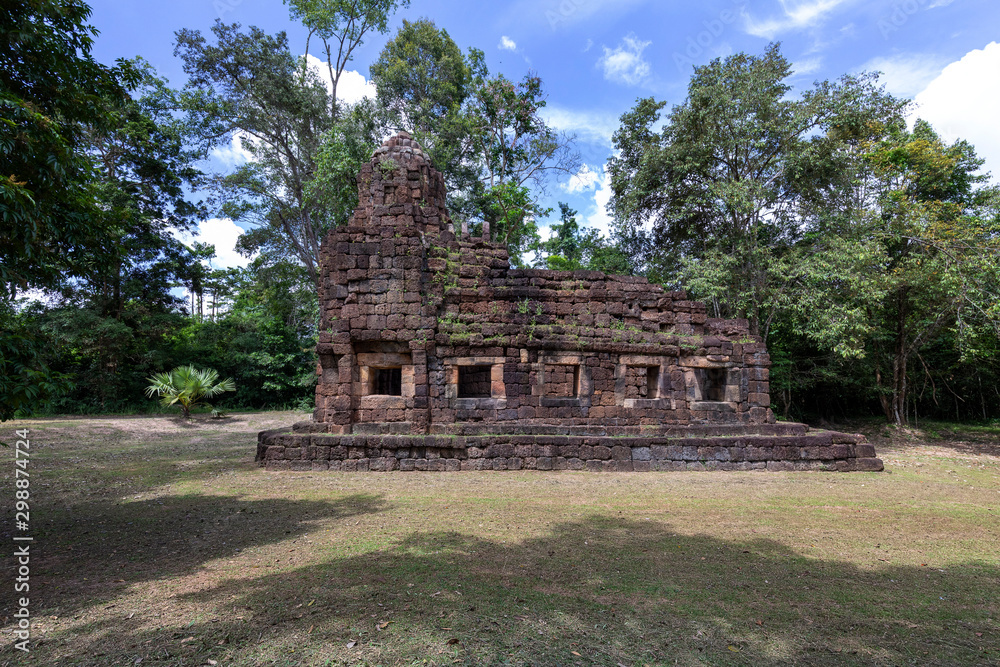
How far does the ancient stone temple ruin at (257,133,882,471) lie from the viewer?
9.59 m

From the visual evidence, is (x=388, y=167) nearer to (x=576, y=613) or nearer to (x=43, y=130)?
(x=43, y=130)

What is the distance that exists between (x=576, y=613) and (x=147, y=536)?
498cm

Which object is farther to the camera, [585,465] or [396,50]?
[396,50]

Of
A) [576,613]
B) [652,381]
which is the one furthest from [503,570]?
[652,381]

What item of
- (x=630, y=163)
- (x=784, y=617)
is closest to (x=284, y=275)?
(x=630, y=163)

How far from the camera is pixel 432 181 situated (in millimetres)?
12812

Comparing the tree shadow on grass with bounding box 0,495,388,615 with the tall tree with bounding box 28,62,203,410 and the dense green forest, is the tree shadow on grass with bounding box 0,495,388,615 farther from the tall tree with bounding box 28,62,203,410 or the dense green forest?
the tall tree with bounding box 28,62,203,410

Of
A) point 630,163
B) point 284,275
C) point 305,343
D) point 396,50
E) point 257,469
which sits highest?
point 396,50

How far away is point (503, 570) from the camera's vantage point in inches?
179

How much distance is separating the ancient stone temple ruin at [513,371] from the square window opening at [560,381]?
3 cm

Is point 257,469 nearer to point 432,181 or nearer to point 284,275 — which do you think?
point 432,181

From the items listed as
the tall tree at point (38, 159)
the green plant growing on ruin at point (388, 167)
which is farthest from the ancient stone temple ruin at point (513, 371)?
the tall tree at point (38, 159)

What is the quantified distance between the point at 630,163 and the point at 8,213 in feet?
63.5

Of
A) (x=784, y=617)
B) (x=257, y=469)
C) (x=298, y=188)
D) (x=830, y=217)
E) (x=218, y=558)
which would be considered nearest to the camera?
(x=784, y=617)
